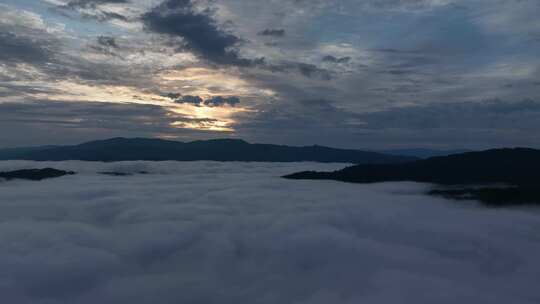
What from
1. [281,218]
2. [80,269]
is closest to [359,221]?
[281,218]

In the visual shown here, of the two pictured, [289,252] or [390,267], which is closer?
[390,267]

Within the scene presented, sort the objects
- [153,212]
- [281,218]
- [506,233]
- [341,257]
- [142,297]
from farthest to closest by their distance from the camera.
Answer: [153,212] < [281,218] < [506,233] < [341,257] < [142,297]

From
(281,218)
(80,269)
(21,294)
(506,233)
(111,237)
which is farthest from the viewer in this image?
(281,218)

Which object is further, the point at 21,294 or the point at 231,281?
the point at 231,281

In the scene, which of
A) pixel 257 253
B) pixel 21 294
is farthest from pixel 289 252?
pixel 21 294

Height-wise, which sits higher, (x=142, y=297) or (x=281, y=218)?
(x=281, y=218)

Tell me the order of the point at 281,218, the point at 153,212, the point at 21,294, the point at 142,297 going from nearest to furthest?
the point at 21,294
the point at 142,297
the point at 281,218
the point at 153,212

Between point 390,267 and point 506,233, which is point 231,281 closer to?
point 390,267

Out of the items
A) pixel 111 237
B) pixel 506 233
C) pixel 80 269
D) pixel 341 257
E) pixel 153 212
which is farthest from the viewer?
pixel 153 212

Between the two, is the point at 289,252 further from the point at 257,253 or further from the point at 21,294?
the point at 21,294
